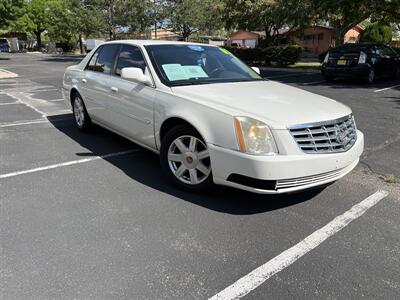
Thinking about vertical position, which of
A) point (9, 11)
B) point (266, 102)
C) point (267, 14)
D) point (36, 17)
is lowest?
point (266, 102)

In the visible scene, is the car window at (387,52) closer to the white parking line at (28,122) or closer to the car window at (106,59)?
the white parking line at (28,122)

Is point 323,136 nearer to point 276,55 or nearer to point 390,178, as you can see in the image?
Answer: point 390,178

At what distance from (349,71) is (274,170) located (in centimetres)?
1165

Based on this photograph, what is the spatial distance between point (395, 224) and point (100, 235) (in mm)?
2627

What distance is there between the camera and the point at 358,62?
1358 centimetres

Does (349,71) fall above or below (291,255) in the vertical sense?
above

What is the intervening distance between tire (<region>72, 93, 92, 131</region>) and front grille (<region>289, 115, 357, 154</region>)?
390 cm

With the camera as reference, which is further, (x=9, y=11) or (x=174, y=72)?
(x=9, y=11)

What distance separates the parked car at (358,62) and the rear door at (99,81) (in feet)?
33.7

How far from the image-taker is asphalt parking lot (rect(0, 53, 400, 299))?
2707mm

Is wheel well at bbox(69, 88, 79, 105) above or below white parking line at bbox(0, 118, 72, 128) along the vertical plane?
above

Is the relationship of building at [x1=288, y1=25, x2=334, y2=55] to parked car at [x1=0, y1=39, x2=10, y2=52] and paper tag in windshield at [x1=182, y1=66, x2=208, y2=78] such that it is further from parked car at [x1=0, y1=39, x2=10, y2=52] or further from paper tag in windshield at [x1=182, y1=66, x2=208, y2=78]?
paper tag in windshield at [x1=182, y1=66, x2=208, y2=78]

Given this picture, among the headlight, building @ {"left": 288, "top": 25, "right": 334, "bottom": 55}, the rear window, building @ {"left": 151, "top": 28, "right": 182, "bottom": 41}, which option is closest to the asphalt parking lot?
the headlight

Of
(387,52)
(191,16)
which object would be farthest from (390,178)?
(191,16)
